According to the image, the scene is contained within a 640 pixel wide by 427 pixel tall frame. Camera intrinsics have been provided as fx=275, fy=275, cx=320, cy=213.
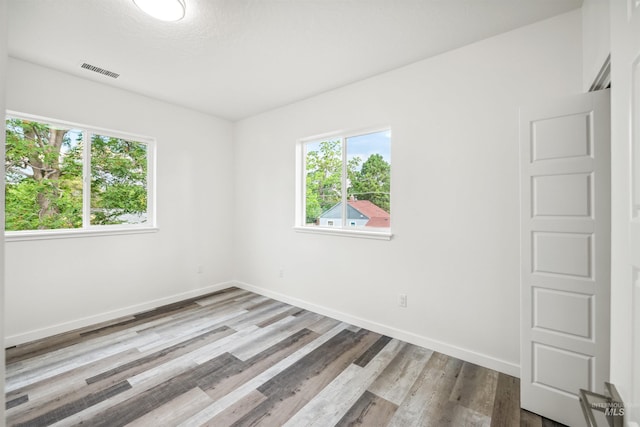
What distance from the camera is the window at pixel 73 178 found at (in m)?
2.63

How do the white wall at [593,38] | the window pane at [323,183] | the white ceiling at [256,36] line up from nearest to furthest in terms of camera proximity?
the white wall at [593,38] → the white ceiling at [256,36] → the window pane at [323,183]

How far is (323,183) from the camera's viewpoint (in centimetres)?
347

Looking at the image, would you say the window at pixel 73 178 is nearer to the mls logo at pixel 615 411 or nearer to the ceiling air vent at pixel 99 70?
the ceiling air vent at pixel 99 70

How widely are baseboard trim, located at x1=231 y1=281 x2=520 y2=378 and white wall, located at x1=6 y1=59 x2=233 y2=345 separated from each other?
1.37 meters

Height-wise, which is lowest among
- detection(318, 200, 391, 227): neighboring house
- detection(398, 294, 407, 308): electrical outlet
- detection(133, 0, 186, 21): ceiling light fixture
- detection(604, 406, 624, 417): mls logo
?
detection(398, 294, 407, 308): electrical outlet

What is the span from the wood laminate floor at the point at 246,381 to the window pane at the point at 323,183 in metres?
1.28

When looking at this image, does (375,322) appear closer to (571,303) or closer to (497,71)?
(571,303)

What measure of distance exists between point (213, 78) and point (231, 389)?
9.46ft

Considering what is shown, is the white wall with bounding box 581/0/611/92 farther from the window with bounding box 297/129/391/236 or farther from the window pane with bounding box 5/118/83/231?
the window pane with bounding box 5/118/83/231

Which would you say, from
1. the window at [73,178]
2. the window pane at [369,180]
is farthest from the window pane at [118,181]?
the window pane at [369,180]

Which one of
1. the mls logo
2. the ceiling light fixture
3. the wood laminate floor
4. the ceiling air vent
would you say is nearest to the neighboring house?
the wood laminate floor

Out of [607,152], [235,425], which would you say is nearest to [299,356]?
[235,425]

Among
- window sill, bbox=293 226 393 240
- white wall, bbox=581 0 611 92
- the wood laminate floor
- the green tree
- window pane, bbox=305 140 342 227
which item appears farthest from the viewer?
window pane, bbox=305 140 342 227

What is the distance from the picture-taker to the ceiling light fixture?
1789 mm
